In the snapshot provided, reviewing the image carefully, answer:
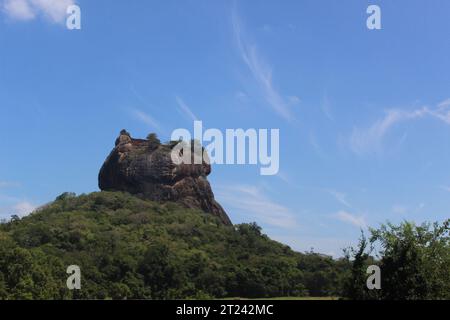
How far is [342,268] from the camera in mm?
102125

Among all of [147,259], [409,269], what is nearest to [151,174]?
[147,259]

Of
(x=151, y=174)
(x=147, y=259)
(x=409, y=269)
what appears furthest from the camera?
(x=151, y=174)

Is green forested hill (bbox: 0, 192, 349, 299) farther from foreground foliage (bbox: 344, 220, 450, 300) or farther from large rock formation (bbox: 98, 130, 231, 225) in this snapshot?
foreground foliage (bbox: 344, 220, 450, 300)

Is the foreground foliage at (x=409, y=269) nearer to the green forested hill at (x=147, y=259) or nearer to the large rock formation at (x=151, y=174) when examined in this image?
the green forested hill at (x=147, y=259)

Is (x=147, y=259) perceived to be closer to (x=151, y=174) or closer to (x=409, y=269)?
(x=151, y=174)

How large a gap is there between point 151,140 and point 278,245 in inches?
1753

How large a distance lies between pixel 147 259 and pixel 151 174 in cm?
5063

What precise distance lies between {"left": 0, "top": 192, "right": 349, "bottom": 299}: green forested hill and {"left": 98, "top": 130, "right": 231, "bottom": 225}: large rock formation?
11.1 m

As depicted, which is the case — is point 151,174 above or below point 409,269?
above

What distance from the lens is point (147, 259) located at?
96250 mm

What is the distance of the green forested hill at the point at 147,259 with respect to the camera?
76750 mm

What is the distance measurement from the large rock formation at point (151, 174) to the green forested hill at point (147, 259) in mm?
11100

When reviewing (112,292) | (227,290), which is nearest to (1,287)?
(112,292)
